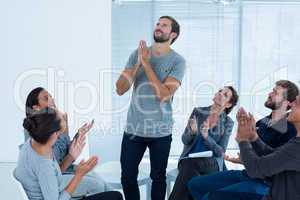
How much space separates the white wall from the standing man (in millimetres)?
1653

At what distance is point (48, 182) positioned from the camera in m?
1.97

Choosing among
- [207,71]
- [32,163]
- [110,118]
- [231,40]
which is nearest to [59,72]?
[110,118]

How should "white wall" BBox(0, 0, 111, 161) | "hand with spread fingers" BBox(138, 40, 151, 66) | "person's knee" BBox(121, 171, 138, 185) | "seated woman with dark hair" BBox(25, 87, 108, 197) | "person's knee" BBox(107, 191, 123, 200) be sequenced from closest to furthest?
"person's knee" BBox(107, 191, 123, 200) → "seated woman with dark hair" BBox(25, 87, 108, 197) → "hand with spread fingers" BBox(138, 40, 151, 66) → "person's knee" BBox(121, 171, 138, 185) → "white wall" BBox(0, 0, 111, 161)

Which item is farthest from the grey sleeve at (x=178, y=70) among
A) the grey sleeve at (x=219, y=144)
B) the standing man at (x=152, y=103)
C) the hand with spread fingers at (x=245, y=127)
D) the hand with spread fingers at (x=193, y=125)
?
the hand with spread fingers at (x=245, y=127)

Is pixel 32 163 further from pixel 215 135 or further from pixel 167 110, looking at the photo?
pixel 215 135

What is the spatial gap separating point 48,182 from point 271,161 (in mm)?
1073

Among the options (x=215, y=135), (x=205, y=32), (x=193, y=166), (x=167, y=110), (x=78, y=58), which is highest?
(x=205, y=32)

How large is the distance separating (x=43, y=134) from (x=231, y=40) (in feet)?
10.3

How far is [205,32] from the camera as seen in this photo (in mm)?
4633

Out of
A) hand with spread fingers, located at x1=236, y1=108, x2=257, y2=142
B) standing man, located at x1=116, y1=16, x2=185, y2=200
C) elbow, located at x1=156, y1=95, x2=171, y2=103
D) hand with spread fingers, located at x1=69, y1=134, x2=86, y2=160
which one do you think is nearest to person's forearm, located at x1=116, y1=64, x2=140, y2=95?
standing man, located at x1=116, y1=16, x2=185, y2=200

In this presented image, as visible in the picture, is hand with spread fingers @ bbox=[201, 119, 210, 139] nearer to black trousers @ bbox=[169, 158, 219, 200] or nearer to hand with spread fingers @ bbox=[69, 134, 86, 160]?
black trousers @ bbox=[169, 158, 219, 200]

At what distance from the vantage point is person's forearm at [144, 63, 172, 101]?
9.08 feet

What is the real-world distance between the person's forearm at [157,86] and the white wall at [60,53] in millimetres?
1828

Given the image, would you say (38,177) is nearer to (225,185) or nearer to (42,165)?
(42,165)
